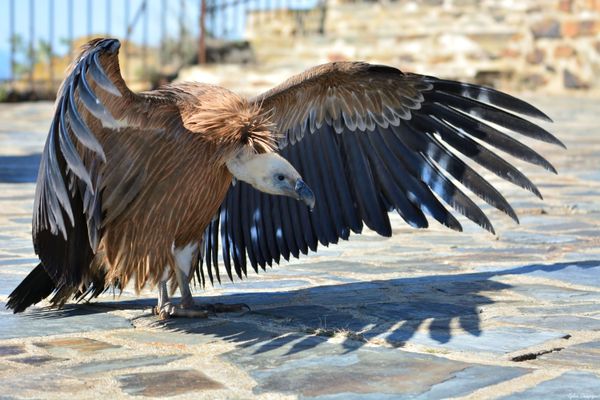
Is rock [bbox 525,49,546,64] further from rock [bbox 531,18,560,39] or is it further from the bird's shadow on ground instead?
the bird's shadow on ground

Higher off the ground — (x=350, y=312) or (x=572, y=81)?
(x=572, y=81)

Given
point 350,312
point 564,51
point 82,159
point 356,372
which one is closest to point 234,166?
point 82,159

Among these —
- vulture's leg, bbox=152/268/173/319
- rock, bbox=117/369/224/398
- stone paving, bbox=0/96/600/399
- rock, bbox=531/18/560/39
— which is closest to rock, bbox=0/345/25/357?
stone paving, bbox=0/96/600/399

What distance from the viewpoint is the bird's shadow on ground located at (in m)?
3.33

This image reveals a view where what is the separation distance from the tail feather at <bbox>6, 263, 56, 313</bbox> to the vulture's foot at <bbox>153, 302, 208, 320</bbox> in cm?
38

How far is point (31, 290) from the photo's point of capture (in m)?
3.64

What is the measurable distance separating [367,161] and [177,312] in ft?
Result: 3.25

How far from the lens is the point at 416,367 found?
2934 mm

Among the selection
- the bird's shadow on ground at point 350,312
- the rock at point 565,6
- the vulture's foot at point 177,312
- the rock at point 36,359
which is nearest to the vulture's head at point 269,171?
the bird's shadow on ground at point 350,312

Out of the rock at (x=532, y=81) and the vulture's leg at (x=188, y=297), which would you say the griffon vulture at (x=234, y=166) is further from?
the rock at (x=532, y=81)

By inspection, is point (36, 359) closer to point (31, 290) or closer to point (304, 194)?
point (31, 290)

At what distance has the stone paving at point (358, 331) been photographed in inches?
108

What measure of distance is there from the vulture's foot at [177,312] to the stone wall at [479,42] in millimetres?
11112

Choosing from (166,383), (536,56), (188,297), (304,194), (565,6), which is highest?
(565,6)
